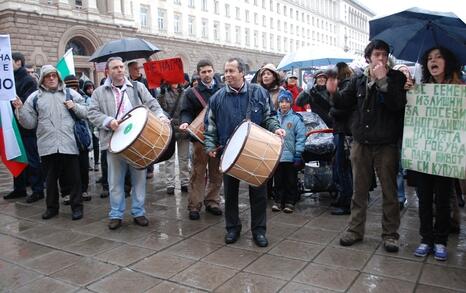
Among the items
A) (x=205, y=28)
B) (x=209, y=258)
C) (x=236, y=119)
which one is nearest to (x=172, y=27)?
(x=205, y=28)

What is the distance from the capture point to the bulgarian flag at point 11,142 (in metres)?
6.28

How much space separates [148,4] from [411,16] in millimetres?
39814

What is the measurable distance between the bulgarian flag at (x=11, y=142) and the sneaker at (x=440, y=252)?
566 cm

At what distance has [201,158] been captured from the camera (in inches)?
221

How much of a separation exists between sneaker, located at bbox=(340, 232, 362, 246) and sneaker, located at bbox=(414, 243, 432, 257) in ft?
1.88

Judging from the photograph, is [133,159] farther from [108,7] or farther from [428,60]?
[108,7]

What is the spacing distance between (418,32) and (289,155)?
224cm

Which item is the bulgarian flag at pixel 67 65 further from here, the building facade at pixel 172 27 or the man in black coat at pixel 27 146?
the building facade at pixel 172 27

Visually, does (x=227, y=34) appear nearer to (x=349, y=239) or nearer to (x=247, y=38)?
(x=247, y=38)

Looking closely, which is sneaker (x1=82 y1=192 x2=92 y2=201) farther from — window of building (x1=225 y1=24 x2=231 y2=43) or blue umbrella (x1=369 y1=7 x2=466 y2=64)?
window of building (x1=225 y1=24 x2=231 y2=43)

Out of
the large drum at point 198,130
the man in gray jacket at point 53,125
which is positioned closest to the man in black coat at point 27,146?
the man in gray jacket at point 53,125

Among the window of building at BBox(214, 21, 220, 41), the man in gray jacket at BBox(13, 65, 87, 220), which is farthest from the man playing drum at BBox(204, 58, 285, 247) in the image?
the window of building at BBox(214, 21, 220, 41)

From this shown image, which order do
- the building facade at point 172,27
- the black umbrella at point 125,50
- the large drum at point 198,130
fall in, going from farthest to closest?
the building facade at point 172,27 → the black umbrella at point 125,50 → the large drum at point 198,130

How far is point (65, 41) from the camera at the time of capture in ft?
99.1
